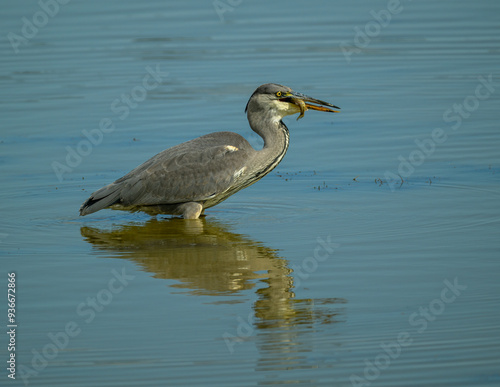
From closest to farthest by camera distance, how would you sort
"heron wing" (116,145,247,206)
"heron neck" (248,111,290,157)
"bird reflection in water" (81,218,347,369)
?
"bird reflection in water" (81,218,347,369)
"heron wing" (116,145,247,206)
"heron neck" (248,111,290,157)

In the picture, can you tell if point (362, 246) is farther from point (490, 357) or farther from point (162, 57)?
point (162, 57)

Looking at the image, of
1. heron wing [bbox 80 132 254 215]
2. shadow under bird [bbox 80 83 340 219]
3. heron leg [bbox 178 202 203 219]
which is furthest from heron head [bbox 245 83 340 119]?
heron leg [bbox 178 202 203 219]

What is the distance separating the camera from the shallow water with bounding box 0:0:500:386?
701cm

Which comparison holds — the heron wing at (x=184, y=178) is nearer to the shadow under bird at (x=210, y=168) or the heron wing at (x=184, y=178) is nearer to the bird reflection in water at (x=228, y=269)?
the shadow under bird at (x=210, y=168)

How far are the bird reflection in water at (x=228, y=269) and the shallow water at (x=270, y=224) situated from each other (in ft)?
0.09

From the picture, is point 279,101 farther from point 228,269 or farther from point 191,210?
point 228,269

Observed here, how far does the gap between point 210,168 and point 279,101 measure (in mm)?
1230

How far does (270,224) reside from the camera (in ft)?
35.8

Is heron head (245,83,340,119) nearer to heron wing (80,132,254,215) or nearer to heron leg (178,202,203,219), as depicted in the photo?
heron wing (80,132,254,215)

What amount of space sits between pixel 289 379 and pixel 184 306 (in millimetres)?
1835

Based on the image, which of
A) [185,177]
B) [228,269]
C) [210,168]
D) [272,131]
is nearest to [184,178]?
[185,177]

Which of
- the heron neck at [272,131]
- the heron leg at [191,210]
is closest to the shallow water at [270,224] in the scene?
the heron leg at [191,210]

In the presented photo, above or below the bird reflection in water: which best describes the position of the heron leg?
above

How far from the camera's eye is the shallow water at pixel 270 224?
701 cm
